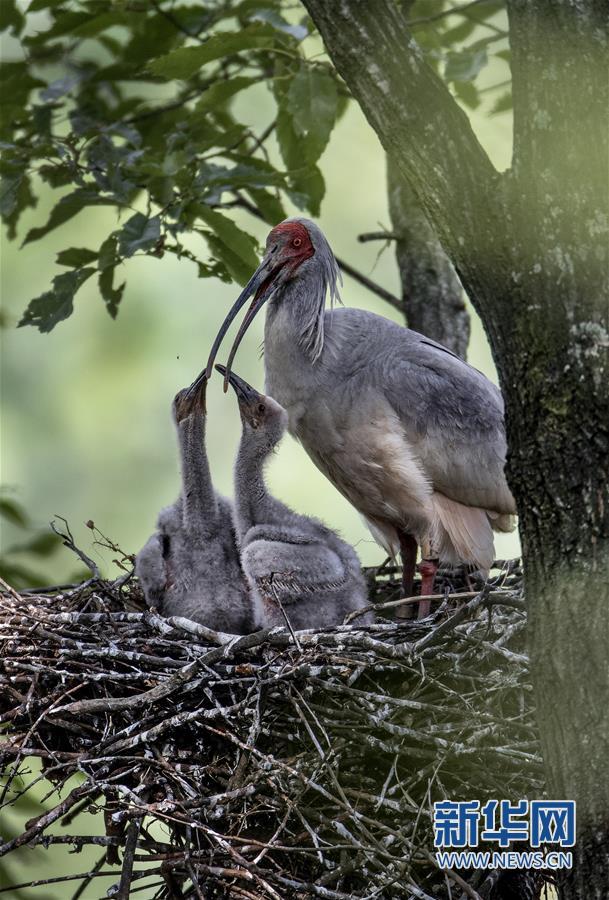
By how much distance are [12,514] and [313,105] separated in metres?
2.76

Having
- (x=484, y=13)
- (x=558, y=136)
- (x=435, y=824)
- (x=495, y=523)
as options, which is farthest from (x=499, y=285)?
(x=484, y=13)

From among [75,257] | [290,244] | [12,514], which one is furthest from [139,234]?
[12,514]

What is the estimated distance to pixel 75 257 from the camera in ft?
20.7

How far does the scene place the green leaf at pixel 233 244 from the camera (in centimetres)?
622

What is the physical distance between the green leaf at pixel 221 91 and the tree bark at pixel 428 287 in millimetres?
1300

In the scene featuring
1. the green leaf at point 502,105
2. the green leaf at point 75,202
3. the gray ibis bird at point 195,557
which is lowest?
the gray ibis bird at point 195,557

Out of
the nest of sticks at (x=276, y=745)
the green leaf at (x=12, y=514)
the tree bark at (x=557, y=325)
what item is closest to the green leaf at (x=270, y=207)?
the green leaf at (x=12, y=514)

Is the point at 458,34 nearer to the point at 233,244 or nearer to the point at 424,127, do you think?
the point at 233,244

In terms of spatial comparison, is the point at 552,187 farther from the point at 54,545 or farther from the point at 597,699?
the point at 54,545

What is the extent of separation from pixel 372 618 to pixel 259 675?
1.64 meters

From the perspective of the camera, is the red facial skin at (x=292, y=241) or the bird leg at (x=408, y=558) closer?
the red facial skin at (x=292, y=241)

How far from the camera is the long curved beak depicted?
6609mm

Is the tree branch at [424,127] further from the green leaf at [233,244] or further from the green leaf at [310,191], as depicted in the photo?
the green leaf at [310,191]

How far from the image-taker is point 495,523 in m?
7.34
